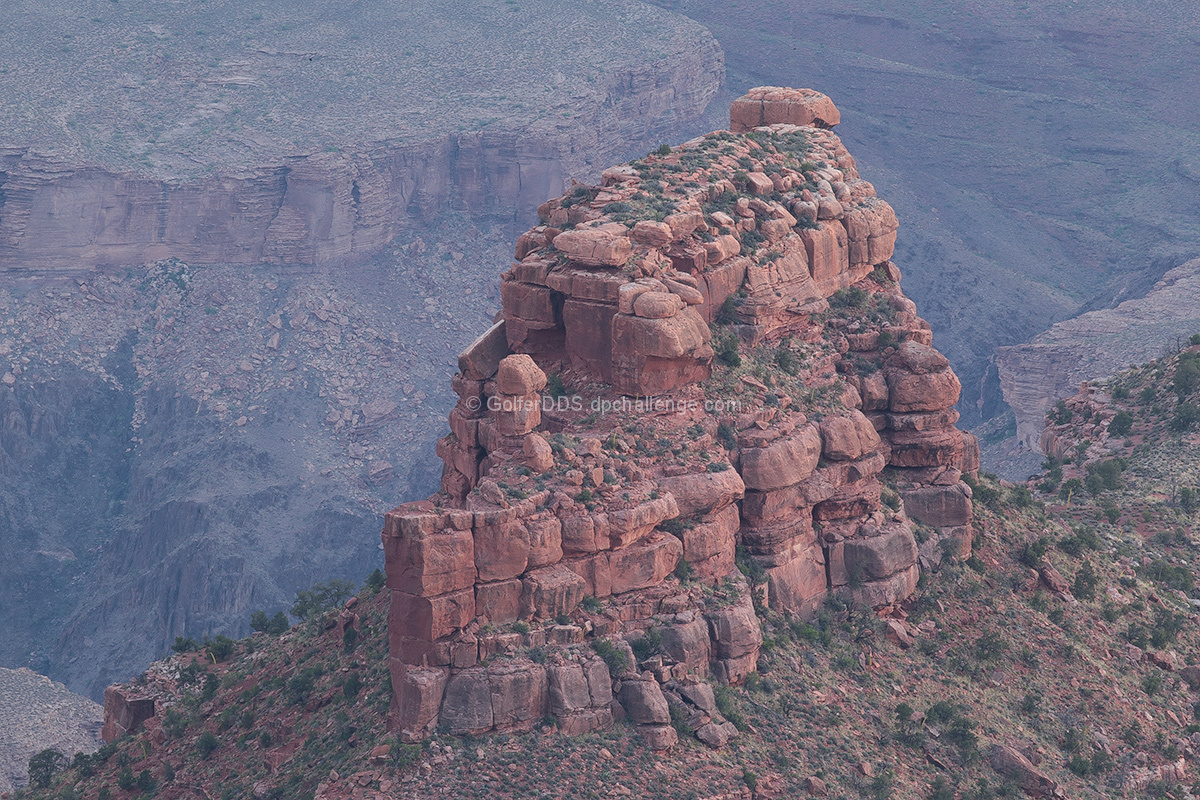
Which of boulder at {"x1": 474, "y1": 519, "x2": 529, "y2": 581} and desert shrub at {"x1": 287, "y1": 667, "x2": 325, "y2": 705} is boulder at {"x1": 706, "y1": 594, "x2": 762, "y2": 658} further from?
desert shrub at {"x1": 287, "y1": 667, "x2": 325, "y2": 705}

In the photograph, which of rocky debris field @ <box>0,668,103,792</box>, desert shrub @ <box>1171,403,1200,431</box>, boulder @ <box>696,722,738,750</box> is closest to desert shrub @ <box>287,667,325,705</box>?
boulder @ <box>696,722,738,750</box>

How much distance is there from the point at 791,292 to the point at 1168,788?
1033 inches

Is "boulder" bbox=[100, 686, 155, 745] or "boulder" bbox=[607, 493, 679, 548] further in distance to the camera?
"boulder" bbox=[100, 686, 155, 745]

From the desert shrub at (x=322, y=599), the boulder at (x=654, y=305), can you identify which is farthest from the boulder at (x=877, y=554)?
the desert shrub at (x=322, y=599)

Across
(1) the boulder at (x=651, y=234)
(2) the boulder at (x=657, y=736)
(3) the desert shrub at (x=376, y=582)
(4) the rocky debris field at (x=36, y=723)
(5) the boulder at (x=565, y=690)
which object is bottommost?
(4) the rocky debris field at (x=36, y=723)

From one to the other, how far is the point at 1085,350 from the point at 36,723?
103126mm

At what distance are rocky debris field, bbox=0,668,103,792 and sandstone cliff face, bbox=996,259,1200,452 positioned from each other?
86.0m

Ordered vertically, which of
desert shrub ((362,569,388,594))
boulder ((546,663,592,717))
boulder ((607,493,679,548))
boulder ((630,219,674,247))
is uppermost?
boulder ((630,219,674,247))

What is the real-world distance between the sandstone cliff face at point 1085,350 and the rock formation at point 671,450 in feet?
300

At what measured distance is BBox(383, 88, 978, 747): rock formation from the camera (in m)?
68.7

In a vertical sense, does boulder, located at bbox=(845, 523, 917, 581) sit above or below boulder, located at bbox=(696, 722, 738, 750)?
above

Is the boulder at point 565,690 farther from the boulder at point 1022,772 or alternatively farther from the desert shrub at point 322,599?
the desert shrub at point 322,599

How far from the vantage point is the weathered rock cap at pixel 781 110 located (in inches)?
3755

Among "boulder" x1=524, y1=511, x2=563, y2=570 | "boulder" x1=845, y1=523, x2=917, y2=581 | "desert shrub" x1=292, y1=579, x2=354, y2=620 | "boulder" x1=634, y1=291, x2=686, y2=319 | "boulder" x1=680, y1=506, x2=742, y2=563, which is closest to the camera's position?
"boulder" x1=524, y1=511, x2=563, y2=570
